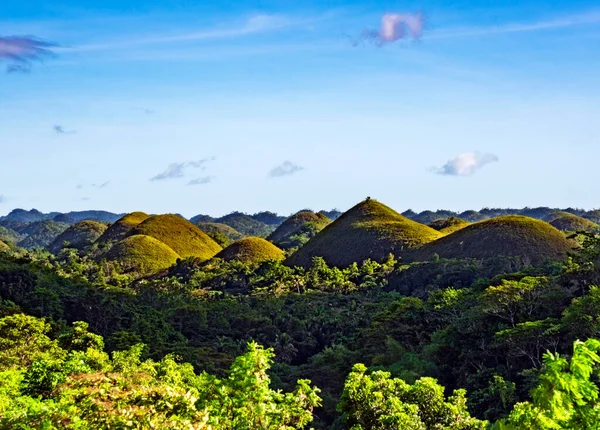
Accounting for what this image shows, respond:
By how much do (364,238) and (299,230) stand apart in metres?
70.6

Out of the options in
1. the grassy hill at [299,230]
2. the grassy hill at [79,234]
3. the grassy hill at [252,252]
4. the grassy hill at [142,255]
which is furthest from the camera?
the grassy hill at [79,234]

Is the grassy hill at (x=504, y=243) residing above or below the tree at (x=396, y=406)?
above

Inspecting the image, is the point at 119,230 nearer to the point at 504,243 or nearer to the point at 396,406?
the point at 504,243

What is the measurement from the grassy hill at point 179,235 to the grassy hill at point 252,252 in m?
16.8

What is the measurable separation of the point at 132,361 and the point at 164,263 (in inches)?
3218

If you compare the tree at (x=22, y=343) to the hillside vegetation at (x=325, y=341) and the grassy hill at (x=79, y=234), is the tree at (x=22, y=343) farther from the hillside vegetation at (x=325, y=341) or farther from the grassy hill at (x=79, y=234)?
the grassy hill at (x=79, y=234)

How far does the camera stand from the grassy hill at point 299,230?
15388cm

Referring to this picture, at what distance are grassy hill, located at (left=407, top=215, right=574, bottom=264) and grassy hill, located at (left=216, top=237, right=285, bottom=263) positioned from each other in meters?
28.7

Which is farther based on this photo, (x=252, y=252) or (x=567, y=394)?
(x=252, y=252)

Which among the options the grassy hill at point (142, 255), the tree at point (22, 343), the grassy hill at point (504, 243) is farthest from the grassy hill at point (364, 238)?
the tree at point (22, 343)

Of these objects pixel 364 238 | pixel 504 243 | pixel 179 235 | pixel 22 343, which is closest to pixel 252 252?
pixel 364 238

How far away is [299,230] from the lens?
168625 millimetres

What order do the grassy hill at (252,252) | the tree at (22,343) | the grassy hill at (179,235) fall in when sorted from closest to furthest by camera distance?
the tree at (22,343), the grassy hill at (252,252), the grassy hill at (179,235)

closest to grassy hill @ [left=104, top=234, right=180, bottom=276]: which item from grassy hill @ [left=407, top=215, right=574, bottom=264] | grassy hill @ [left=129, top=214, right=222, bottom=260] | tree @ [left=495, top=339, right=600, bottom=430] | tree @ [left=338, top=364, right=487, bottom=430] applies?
grassy hill @ [left=129, top=214, right=222, bottom=260]
